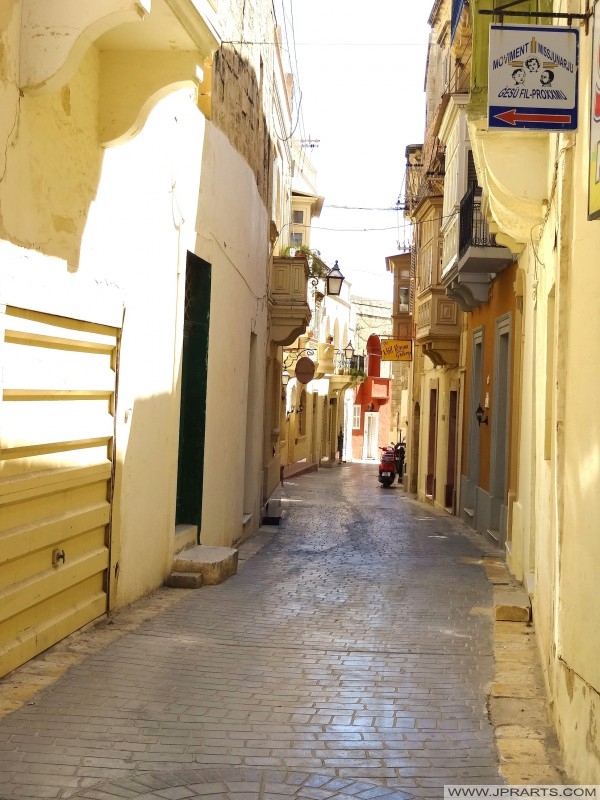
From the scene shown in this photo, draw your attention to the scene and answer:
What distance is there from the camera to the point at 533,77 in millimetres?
5906

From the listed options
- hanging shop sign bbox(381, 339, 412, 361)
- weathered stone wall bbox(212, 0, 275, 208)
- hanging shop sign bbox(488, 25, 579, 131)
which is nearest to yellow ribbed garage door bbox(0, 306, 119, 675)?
hanging shop sign bbox(488, 25, 579, 131)

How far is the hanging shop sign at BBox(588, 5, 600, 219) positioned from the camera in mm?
4176

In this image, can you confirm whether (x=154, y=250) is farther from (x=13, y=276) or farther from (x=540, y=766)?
(x=540, y=766)

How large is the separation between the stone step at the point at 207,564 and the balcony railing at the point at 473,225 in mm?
7381

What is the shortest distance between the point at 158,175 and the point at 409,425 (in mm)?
23193

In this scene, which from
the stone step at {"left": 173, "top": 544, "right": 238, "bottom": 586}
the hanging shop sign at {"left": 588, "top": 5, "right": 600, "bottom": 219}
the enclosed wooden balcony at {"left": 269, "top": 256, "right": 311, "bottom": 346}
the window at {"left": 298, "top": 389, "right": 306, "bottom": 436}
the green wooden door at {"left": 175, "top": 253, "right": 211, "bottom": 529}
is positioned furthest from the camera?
the window at {"left": 298, "top": 389, "right": 306, "bottom": 436}

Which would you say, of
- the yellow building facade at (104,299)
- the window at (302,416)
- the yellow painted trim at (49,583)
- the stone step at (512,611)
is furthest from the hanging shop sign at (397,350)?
the yellow painted trim at (49,583)

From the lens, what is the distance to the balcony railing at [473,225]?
1545cm

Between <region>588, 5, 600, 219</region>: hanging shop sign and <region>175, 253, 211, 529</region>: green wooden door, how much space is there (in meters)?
7.14

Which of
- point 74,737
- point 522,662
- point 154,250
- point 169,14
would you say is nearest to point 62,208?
point 169,14

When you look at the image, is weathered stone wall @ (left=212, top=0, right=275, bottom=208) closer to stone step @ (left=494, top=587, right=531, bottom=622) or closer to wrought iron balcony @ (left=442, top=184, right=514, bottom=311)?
wrought iron balcony @ (left=442, top=184, right=514, bottom=311)

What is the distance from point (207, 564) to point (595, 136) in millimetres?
6607

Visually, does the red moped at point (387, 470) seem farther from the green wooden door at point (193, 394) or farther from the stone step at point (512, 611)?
the stone step at point (512, 611)

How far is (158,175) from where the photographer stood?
8.94 meters
